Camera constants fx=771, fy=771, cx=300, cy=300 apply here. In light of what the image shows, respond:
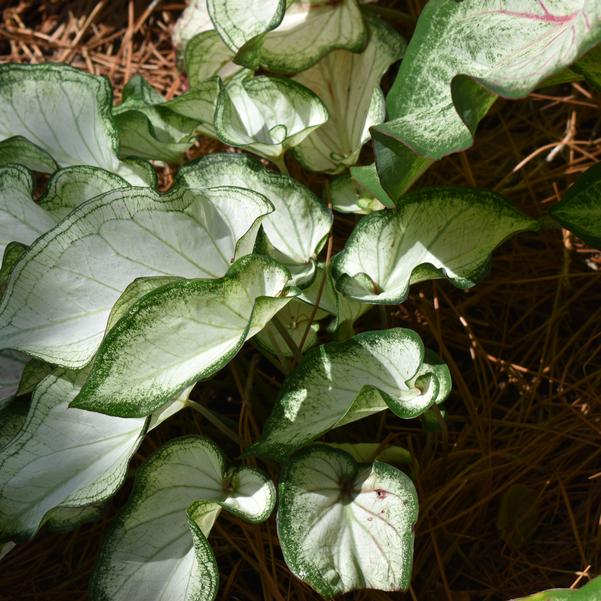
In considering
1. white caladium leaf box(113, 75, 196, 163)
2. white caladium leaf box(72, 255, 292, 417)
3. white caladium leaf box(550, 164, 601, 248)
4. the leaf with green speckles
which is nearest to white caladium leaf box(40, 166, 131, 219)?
white caladium leaf box(113, 75, 196, 163)

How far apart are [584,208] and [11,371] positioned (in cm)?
77

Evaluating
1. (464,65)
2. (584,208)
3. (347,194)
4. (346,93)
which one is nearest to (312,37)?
(346,93)

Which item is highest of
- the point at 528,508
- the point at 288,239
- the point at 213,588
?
the point at 288,239

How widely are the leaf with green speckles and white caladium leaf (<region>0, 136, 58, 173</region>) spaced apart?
0.80 m

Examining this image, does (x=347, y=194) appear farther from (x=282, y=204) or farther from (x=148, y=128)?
(x=148, y=128)

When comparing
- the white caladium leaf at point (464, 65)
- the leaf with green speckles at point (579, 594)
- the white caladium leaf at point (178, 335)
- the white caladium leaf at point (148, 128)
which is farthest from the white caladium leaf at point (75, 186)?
the leaf with green speckles at point (579, 594)

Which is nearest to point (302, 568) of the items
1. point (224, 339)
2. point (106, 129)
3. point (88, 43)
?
point (224, 339)

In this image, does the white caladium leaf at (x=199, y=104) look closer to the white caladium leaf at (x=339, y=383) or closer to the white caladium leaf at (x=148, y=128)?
the white caladium leaf at (x=148, y=128)

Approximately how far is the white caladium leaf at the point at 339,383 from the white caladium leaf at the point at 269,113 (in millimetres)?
312

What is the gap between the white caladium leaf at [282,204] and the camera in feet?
3.22

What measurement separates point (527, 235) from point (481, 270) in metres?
0.35

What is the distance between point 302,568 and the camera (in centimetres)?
85

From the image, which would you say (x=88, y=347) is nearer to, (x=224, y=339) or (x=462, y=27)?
(x=224, y=339)

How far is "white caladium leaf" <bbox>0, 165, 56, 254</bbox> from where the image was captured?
96 cm
